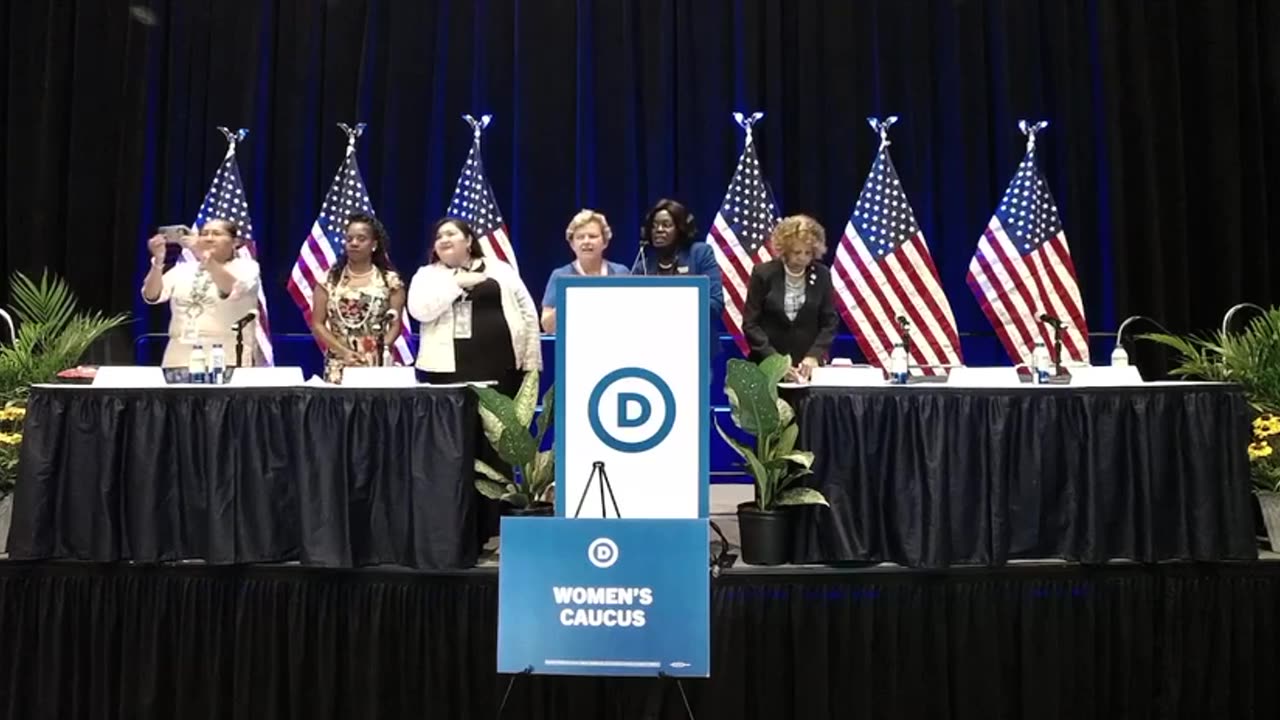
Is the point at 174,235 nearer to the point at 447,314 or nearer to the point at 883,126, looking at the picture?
the point at 447,314

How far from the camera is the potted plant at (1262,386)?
12.6 feet

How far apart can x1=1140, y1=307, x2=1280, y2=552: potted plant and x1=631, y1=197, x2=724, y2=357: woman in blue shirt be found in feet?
6.73

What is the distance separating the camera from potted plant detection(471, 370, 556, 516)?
3.31 m

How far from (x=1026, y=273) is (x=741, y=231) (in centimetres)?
179

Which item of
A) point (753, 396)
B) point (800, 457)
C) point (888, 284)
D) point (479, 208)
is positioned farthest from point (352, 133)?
point (800, 457)

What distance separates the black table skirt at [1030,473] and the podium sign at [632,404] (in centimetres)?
84

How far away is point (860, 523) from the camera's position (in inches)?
134

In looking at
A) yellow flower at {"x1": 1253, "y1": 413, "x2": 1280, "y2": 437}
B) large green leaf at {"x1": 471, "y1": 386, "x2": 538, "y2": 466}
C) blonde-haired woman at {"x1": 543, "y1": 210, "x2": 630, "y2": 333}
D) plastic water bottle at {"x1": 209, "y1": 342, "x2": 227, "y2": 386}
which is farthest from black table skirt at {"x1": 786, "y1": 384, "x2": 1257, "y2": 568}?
plastic water bottle at {"x1": 209, "y1": 342, "x2": 227, "y2": 386}

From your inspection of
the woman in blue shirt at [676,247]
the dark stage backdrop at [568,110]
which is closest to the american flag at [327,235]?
the dark stage backdrop at [568,110]

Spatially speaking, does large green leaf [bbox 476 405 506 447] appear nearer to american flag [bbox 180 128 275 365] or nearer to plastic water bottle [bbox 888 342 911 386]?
plastic water bottle [bbox 888 342 911 386]

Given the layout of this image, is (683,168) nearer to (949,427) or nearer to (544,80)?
(544,80)

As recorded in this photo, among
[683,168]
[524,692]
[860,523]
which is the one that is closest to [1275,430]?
[860,523]

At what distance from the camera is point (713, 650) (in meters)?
3.28

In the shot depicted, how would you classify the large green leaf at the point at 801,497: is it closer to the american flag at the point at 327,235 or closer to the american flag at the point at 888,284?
the american flag at the point at 888,284
